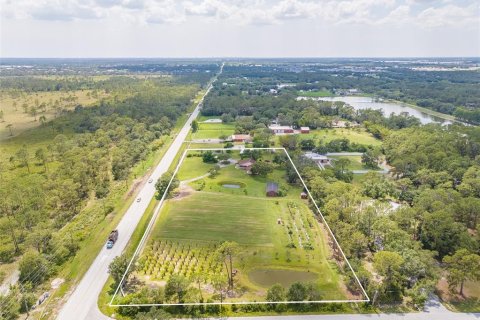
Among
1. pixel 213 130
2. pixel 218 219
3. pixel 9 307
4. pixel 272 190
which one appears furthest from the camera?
pixel 213 130

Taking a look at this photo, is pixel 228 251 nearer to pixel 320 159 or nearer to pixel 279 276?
pixel 279 276

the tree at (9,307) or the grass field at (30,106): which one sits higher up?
the grass field at (30,106)

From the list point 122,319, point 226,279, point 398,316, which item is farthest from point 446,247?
point 122,319

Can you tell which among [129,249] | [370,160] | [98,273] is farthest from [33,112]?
[370,160]

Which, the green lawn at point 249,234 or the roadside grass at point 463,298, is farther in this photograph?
the green lawn at point 249,234

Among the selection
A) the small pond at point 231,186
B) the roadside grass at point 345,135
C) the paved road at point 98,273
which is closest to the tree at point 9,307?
the paved road at point 98,273

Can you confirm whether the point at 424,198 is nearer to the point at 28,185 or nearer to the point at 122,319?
the point at 122,319

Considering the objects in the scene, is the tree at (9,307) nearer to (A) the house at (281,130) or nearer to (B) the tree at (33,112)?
(A) the house at (281,130)

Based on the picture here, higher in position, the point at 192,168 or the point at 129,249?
the point at 192,168
